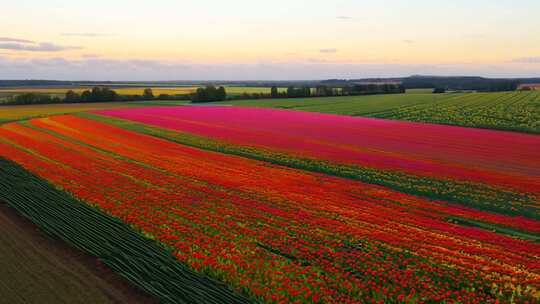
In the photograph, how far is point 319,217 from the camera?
50.9 ft

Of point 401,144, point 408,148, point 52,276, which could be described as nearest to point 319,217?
point 52,276

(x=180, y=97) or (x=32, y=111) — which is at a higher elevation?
(x=180, y=97)

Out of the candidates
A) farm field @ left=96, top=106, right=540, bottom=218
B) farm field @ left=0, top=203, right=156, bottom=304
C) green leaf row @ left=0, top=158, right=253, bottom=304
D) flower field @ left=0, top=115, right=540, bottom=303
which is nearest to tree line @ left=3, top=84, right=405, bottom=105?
farm field @ left=96, top=106, right=540, bottom=218

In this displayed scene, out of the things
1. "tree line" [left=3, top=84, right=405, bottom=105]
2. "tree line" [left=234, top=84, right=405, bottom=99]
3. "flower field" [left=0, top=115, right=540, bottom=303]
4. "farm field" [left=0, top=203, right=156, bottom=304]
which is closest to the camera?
"farm field" [left=0, top=203, right=156, bottom=304]

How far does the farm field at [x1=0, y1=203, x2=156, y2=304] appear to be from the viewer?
Answer: 31.5 ft

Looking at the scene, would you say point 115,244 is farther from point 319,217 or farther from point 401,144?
point 401,144

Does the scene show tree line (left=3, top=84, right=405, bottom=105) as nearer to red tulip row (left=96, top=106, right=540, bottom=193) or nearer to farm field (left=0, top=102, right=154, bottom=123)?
farm field (left=0, top=102, right=154, bottom=123)

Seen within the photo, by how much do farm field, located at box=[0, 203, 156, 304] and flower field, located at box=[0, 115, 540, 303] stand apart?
7.17ft

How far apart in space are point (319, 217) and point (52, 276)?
Answer: 9338mm

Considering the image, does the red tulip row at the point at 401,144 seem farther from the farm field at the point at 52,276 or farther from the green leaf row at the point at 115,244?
the farm field at the point at 52,276

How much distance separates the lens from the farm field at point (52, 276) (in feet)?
31.5

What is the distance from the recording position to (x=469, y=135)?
36.2 m

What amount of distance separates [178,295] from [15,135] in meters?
36.0

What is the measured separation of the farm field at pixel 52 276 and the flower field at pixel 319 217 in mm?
2185
